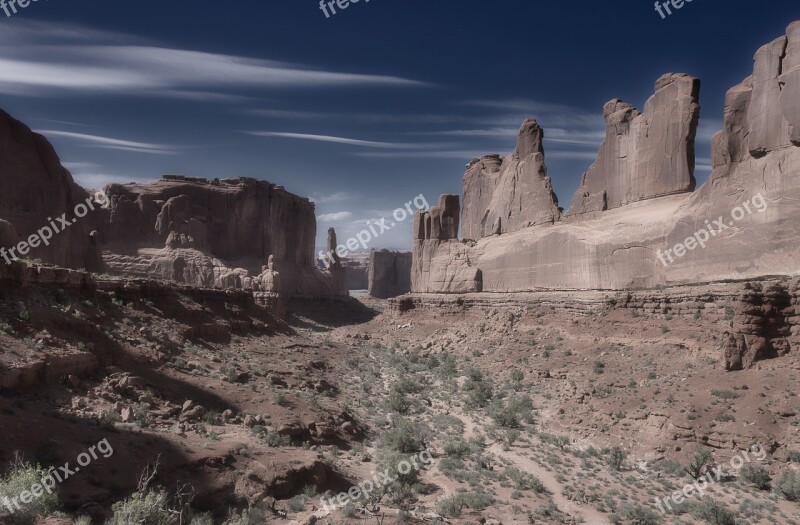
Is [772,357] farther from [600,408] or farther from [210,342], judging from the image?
[210,342]

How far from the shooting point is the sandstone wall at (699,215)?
63.8ft

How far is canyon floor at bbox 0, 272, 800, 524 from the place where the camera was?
1062 cm

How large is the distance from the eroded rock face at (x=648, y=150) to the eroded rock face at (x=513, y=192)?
4252 millimetres

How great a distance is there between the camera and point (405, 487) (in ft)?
41.5

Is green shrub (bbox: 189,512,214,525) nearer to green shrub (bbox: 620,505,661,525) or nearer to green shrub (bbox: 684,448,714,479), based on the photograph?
green shrub (bbox: 620,505,661,525)

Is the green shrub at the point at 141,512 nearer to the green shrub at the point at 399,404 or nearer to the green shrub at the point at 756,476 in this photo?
the green shrub at the point at 399,404

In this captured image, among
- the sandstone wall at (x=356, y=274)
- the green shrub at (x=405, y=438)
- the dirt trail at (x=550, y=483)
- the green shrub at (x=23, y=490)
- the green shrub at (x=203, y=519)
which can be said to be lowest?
the dirt trail at (x=550, y=483)

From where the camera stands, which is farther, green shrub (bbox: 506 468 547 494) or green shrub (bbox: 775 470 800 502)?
green shrub (bbox: 506 468 547 494)

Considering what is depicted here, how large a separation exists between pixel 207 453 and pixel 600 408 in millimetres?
14650

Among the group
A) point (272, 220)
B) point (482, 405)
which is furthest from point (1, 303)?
point (272, 220)

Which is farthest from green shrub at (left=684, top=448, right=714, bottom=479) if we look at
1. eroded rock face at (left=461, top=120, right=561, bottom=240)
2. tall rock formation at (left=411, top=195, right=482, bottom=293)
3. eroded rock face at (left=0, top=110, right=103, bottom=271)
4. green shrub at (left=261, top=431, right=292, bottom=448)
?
eroded rock face at (left=0, top=110, right=103, bottom=271)

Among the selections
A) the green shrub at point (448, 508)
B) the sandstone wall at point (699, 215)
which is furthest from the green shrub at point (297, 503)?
the sandstone wall at point (699, 215)

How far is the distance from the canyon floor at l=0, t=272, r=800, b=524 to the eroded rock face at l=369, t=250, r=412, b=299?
80.4 meters

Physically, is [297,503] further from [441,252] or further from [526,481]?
[441,252]
